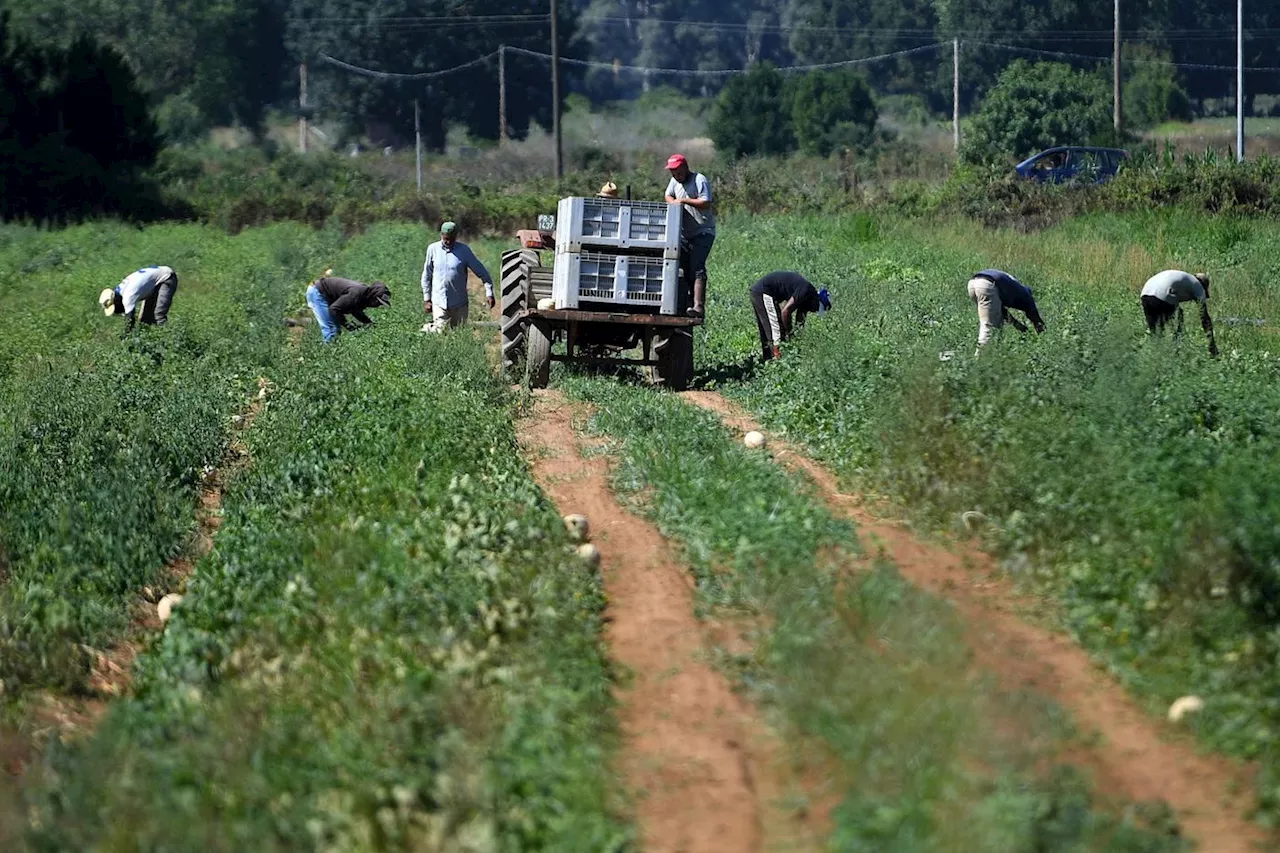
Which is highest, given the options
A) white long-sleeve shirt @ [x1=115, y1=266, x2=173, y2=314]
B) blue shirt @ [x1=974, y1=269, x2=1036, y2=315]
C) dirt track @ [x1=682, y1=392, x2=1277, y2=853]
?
blue shirt @ [x1=974, y1=269, x2=1036, y2=315]

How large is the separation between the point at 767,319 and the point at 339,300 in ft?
16.3

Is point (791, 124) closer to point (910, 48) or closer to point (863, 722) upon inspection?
point (910, 48)

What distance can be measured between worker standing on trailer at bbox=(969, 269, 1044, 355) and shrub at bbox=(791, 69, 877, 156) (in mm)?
53256

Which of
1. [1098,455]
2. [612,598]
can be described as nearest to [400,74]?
[1098,455]

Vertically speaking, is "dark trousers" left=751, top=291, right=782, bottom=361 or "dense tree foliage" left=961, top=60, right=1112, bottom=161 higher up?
"dense tree foliage" left=961, top=60, right=1112, bottom=161

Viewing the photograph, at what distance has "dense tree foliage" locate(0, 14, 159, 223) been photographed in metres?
47.0

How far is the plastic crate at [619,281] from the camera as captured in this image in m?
14.8

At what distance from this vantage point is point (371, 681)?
7.39 meters

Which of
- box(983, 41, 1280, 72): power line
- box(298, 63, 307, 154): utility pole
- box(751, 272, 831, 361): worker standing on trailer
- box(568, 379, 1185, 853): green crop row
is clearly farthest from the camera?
box(298, 63, 307, 154): utility pole

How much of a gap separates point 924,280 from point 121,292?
10.0 meters

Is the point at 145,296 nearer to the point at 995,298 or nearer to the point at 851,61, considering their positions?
the point at 995,298

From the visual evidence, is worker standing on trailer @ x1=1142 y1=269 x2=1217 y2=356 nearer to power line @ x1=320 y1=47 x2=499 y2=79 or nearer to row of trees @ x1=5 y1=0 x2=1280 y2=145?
row of trees @ x1=5 y1=0 x2=1280 y2=145

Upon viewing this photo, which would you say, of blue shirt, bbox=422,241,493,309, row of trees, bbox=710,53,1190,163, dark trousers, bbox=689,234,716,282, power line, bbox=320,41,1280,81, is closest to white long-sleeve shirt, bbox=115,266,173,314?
blue shirt, bbox=422,241,493,309

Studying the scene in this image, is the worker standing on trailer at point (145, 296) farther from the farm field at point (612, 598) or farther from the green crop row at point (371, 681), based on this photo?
the green crop row at point (371, 681)
